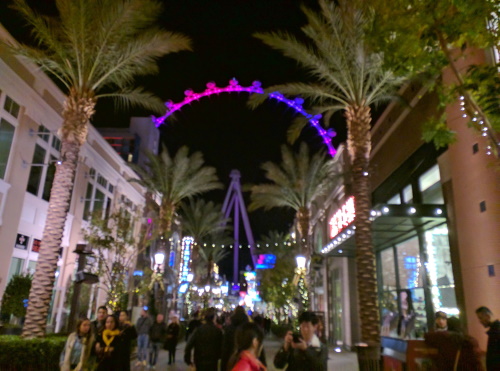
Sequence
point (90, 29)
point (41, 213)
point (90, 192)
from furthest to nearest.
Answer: point (90, 192) < point (41, 213) < point (90, 29)

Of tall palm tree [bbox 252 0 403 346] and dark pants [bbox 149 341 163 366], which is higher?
tall palm tree [bbox 252 0 403 346]

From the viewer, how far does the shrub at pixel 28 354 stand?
964 centimetres

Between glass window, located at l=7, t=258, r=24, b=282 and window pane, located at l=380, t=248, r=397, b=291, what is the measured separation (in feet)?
55.7

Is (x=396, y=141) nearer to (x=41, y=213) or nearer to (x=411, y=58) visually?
(x=411, y=58)

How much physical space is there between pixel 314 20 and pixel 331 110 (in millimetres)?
4236

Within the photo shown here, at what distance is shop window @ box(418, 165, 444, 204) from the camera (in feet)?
48.3

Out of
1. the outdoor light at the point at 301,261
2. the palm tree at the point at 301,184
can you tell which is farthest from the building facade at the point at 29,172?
the outdoor light at the point at 301,261

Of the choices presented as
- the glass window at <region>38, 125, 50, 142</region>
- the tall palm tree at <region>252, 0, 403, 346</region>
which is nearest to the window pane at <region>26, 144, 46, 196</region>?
the glass window at <region>38, 125, 50, 142</region>

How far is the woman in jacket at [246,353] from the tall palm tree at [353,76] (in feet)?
26.9

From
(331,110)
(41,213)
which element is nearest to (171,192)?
(41,213)

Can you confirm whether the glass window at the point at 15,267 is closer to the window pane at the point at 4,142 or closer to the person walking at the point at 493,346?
the window pane at the point at 4,142

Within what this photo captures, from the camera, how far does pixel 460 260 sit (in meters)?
12.4

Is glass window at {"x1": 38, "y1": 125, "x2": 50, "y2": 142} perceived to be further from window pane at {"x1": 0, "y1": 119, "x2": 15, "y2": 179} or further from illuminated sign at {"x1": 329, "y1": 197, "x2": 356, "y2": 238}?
illuminated sign at {"x1": 329, "y1": 197, "x2": 356, "y2": 238}

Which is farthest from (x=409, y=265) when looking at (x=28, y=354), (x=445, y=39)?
(x=28, y=354)
